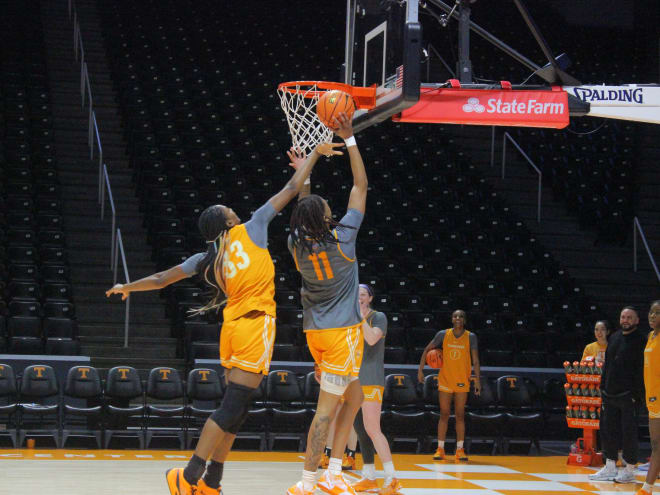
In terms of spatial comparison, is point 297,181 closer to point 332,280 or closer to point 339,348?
point 332,280

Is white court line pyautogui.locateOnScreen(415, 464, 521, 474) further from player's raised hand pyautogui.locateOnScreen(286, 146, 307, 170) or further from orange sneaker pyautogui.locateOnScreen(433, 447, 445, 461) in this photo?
player's raised hand pyautogui.locateOnScreen(286, 146, 307, 170)

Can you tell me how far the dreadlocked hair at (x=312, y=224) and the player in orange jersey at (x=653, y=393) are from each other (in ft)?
12.3

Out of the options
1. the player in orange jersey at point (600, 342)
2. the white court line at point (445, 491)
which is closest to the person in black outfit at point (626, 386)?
the player in orange jersey at point (600, 342)

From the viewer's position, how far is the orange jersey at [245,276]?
210 inches

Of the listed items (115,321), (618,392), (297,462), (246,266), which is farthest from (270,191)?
(246,266)

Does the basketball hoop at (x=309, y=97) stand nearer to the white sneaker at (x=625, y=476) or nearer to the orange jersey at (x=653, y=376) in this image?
the orange jersey at (x=653, y=376)

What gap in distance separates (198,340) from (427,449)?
349 centimetres

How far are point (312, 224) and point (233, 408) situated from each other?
1186 mm

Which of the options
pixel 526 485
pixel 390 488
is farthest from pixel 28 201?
pixel 390 488

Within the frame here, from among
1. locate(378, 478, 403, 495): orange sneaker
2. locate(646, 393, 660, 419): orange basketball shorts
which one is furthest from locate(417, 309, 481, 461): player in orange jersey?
locate(378, 478, 403, 495): orange sneaker

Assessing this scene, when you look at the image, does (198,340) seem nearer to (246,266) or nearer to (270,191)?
(270,191)

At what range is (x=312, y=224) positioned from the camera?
17.5 feet

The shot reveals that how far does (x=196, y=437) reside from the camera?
11.2m

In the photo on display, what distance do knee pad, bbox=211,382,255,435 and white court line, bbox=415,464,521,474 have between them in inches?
180
